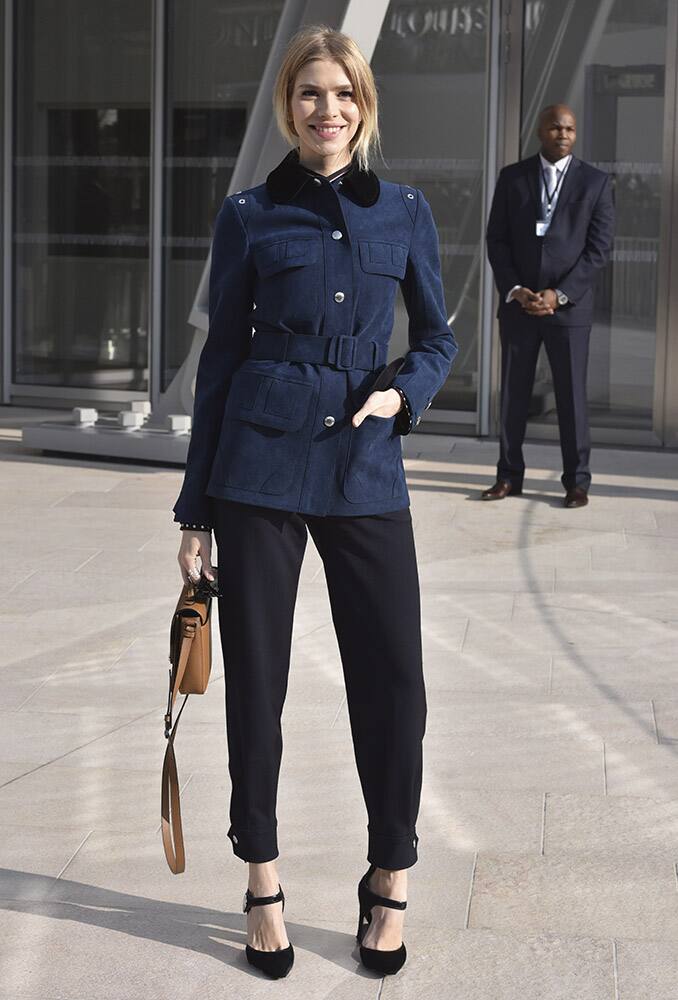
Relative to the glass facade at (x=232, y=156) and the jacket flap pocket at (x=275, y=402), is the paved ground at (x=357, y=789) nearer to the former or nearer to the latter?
the jacket flap pocket at (x=275, y=402)

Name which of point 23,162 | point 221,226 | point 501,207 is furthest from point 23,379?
point 221,226

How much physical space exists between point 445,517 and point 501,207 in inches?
61.7

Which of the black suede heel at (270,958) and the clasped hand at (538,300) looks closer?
the black suede heel at (270,958)

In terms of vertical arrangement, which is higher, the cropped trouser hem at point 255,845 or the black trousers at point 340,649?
the black trousers at point 340,649

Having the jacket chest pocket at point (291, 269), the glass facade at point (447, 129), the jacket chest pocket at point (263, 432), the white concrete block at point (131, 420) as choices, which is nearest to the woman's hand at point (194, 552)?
the jacket chest pocket at point (263, 432)

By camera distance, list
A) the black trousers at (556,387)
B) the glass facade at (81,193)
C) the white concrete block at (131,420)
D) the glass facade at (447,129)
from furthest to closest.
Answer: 1. the glass facade at (81,193)
2. the glass facade at (447,129)
3. the white concrete block at (131,420)
4. the black trousers at (556,387)

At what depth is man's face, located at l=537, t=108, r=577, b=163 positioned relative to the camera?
7656mm

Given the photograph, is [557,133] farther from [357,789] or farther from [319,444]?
[319,444]

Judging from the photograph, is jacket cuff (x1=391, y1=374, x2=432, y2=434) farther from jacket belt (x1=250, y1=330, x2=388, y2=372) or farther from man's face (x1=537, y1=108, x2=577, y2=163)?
man's face (x1=537, y1=108, x2=577, y2=163)

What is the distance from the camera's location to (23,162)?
11656mm

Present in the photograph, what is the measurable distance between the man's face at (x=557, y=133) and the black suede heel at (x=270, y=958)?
17.8ft

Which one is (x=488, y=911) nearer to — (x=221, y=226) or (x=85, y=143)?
(x=221, y=226)

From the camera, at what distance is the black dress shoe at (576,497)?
768 cm

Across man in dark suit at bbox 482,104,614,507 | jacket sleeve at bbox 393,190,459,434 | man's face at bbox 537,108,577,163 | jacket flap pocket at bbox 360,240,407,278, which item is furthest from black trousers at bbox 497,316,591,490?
jacket flap pocket at bbox 360,240,407,278
